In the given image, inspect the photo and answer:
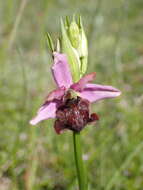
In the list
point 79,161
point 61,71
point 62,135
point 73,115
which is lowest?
point 62,135

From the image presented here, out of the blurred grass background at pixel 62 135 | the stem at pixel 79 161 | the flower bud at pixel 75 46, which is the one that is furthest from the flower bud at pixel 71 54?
the blurred grass background at pixel 62 135

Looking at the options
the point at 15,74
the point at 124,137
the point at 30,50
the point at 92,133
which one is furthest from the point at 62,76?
the point at 30,50

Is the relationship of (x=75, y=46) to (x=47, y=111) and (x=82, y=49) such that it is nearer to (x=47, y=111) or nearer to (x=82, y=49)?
(x=82, y=49)

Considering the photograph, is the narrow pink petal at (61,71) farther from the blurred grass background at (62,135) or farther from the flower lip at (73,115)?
the blurred grass background at (62,135)

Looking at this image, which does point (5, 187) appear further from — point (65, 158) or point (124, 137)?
point (124, 137)

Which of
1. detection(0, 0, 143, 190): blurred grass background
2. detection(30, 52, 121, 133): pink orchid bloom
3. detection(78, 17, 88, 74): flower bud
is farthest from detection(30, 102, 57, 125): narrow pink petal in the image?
detection(0, 0, 143, 190): blurred grass background

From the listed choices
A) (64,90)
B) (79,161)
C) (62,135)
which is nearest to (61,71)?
(64,90)
